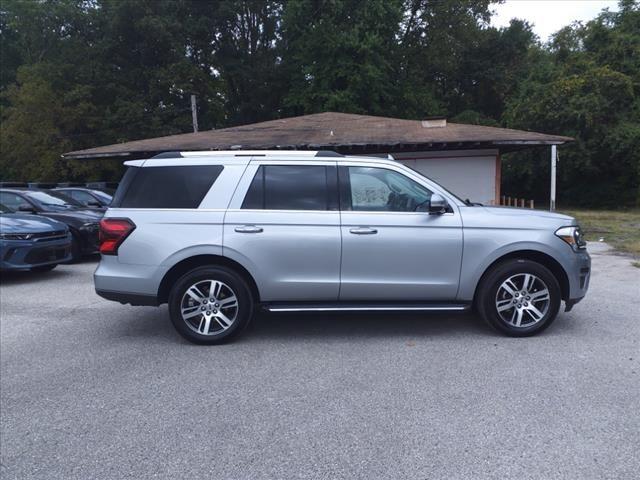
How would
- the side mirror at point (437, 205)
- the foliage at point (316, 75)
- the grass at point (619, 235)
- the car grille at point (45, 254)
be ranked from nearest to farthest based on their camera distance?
1. the side mirror at point (437, 205)
2. the car grille at point (45, 254)
3. the grass at point (619, 235)
4. the foliage at point (316, 75)

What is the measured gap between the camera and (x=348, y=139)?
14.4 meters

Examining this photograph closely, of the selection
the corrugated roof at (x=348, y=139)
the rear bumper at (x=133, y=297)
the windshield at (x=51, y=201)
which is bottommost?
the rear bumper at (x=133, y=297)

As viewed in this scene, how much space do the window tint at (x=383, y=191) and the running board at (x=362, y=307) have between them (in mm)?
987

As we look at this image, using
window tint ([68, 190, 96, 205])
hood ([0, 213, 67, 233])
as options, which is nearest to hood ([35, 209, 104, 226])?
hood ([0, 213, 67, 233])

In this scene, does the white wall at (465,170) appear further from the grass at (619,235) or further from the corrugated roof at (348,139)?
the grass at (619,235)

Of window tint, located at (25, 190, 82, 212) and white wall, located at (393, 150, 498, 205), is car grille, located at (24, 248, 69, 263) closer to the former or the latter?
window tint, located at (25, 190, 82, 212)

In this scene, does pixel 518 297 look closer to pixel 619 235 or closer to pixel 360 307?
pixel 360 307

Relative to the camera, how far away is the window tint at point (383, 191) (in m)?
5.37

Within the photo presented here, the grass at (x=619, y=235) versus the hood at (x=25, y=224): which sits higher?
the hood at (x=25, y=224)

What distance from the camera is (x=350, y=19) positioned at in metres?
32.8

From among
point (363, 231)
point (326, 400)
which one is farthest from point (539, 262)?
point (326, 400)

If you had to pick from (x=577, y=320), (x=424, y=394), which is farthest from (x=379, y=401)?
(x=577, y=320)

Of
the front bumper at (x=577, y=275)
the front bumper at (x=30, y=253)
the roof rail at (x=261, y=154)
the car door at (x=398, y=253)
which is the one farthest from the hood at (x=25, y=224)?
the front bumper at (x=577, y=275)

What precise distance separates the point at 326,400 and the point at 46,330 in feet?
12.7
